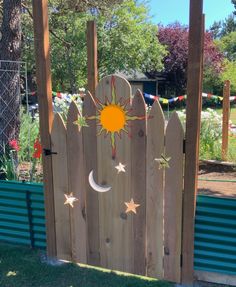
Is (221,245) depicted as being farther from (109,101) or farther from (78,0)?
(78,0)

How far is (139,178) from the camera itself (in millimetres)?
2979

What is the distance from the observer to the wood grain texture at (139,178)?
2.88 meters

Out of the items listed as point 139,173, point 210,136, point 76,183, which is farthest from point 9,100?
point 210,136

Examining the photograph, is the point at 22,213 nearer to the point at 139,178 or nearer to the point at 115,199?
the point at 115,199

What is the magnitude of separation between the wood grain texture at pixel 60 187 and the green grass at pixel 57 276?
16 cm

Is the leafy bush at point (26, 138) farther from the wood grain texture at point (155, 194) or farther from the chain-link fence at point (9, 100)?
the wood grain texture at point (155, 194)

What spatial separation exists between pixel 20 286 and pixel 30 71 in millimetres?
20725

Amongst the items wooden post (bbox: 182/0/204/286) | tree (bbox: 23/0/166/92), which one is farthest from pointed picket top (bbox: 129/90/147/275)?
tree (bbox: 23/0/166/92)

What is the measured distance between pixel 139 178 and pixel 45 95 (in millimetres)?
1079

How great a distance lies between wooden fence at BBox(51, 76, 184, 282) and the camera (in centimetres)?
288

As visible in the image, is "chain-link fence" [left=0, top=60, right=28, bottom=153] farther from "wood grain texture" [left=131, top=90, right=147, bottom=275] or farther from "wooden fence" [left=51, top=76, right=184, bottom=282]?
"wood grain texture" [left=131, top=90, right=147, bottom=275]

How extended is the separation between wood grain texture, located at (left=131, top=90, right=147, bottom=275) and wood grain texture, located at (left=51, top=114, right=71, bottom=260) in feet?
2.08

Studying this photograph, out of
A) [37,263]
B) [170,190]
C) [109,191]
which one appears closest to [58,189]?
[109,191]

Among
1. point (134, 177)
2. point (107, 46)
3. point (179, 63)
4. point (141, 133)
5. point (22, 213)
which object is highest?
point (107, 46)
